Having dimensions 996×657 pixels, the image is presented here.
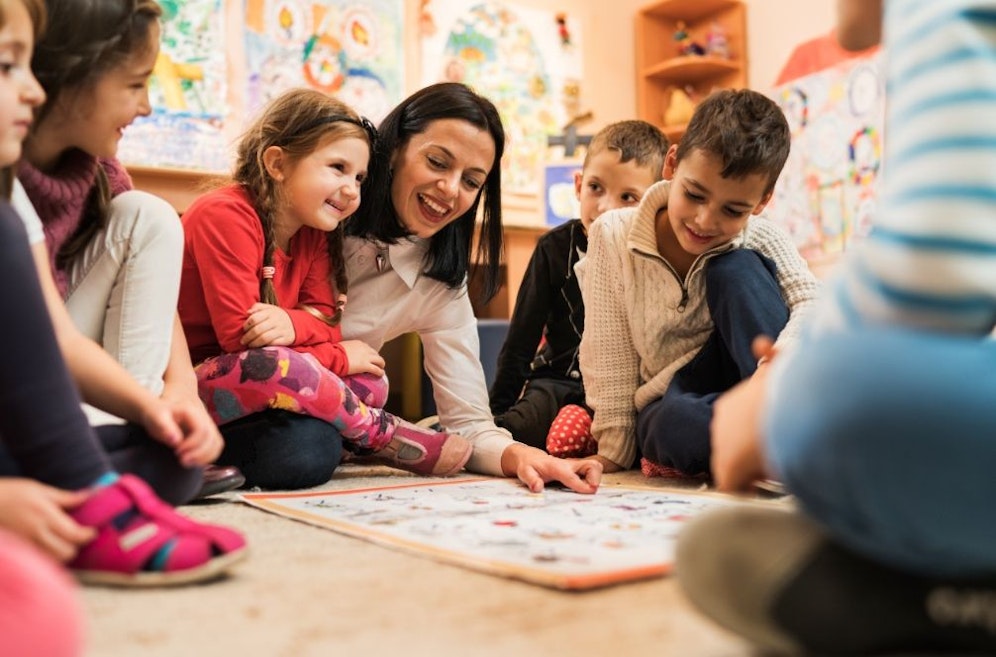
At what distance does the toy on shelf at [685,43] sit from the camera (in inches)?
126

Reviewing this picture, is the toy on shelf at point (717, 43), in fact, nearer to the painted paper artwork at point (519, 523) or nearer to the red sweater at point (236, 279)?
the red sweater at point (236, 279)

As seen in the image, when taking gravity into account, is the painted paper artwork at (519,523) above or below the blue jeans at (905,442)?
below

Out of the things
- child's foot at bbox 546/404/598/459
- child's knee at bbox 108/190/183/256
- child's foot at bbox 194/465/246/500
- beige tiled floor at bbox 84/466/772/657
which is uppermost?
child's knee at bbox 108/190/183/256

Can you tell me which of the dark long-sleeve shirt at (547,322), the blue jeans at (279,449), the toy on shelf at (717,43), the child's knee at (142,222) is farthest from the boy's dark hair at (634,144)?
the toy on shelf at (717,43)

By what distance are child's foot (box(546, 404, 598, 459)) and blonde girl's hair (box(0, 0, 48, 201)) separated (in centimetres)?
96

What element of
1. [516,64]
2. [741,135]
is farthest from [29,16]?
[516,64]

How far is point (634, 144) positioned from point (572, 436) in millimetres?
675

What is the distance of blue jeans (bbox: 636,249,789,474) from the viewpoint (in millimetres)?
1165

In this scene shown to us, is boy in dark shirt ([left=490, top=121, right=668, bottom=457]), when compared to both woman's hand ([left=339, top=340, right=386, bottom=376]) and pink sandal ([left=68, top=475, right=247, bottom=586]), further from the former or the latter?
pink sandal ([left=68, top=475, right=247, bottom=586])

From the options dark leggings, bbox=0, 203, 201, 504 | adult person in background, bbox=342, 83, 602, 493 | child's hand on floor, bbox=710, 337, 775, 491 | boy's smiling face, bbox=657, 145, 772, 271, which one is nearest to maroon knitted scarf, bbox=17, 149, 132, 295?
dark leggings, bbox=0, 203, 201, 504

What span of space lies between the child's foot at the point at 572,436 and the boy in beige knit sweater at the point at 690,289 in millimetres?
100

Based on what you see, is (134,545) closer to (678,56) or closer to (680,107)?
(680,107)

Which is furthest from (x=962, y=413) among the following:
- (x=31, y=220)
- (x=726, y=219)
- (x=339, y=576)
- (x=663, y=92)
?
(x=663, y=92)

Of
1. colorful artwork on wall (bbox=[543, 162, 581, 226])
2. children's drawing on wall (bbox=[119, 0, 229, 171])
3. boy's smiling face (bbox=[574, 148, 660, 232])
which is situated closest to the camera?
boy's smiling face (bbox=[574, 148, 660, 232])
